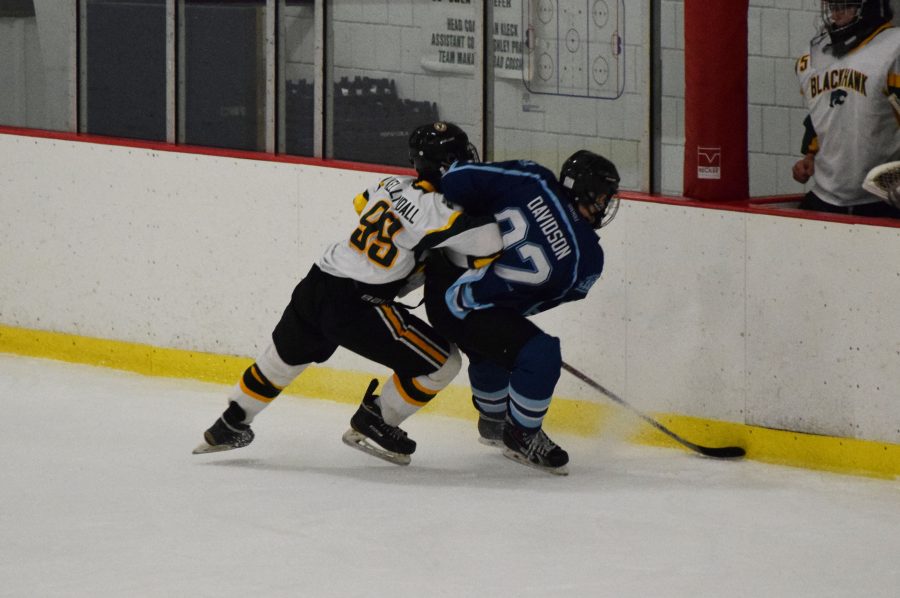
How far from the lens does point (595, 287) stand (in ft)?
17.1

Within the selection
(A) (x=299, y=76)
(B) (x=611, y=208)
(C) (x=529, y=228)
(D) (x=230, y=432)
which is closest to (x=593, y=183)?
(B) (x=611, y=208)

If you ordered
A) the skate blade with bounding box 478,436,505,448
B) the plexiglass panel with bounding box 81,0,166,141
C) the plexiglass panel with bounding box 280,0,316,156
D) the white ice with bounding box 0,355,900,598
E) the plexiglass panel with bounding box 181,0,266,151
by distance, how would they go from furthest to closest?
1. the plexiglass panel with bounding box 81,0,166,141
2. the plexiglass panel with bounding box 181,0,266,151
3. the plexiglass panel with bounding box 280,0,316,156
4. the skate blade with bounding box 478,436,505,448
5. the white ice with bounding box 0,355,900,598

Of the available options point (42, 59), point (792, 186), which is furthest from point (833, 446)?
point (42, 59)

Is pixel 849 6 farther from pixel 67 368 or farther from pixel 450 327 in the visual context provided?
pixel 67 368

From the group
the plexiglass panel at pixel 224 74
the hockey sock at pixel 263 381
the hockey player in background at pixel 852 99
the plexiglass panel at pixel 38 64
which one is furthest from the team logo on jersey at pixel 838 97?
the plexiglass panel at pixel 38 64

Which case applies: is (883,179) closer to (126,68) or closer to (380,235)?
(380,235)

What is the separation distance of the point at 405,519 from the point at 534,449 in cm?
56

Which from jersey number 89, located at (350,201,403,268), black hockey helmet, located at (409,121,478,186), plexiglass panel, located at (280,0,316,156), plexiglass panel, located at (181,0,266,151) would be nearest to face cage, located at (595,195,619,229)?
black hockey helmet, located at (409,121,478,186)

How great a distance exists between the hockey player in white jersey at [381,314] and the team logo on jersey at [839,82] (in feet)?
3.54

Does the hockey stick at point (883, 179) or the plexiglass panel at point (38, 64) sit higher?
the plexiglass panel at point (38, 64)

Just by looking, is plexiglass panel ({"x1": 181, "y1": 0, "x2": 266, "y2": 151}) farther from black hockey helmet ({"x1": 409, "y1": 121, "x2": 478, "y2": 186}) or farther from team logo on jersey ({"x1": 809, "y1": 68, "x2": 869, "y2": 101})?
team logo on jersey ({"x1": 809, "y1": 68, "x2": 869, "y2": 101})

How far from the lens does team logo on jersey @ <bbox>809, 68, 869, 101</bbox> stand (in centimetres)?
484

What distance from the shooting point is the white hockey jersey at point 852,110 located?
4.80m

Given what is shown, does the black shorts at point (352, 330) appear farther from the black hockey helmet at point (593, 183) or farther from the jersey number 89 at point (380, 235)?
the black hockey helmet at point (593, 183)
